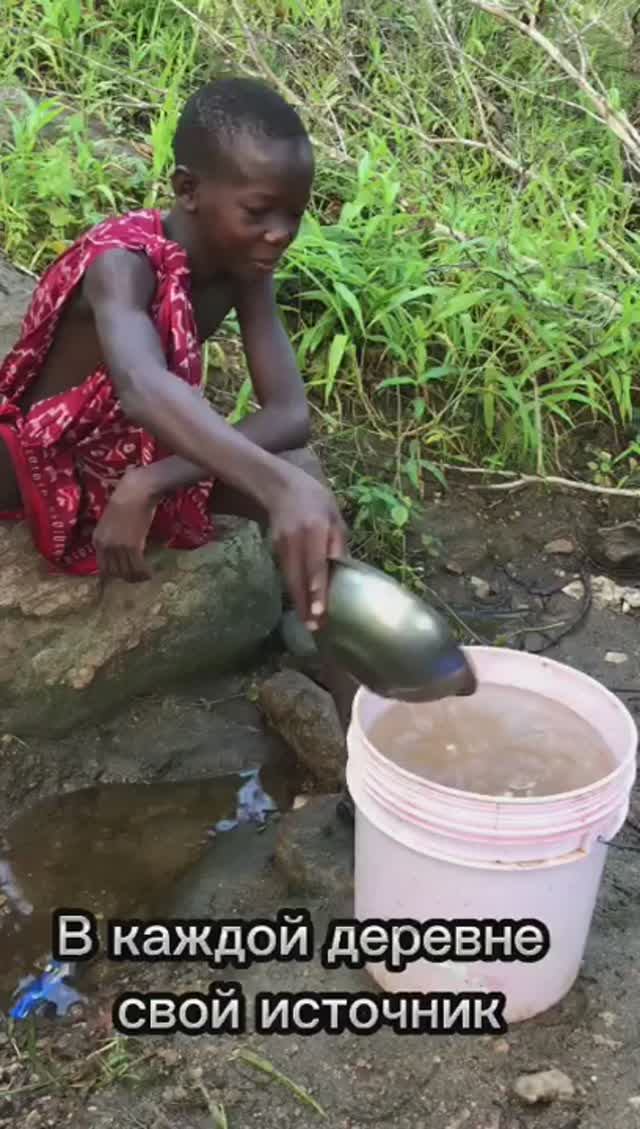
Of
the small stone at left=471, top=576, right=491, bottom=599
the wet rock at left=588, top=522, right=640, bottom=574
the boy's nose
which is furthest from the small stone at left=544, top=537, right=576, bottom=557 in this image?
the boy's nose

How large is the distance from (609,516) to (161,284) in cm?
164

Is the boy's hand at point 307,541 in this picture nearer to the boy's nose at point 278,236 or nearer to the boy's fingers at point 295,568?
the boy's fingers at point 295,568

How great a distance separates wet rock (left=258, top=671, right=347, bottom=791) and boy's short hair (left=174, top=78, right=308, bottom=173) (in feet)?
3.48

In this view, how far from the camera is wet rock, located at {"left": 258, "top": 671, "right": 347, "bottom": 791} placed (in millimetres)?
2336

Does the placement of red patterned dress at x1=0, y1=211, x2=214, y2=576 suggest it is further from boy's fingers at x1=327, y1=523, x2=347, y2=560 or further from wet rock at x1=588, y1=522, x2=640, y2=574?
wet rock at x1=588, y1=522, x2=640, y2=574

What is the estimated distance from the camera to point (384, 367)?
3.19 meters

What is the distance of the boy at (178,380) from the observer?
1632 mm

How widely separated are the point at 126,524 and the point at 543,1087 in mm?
1098

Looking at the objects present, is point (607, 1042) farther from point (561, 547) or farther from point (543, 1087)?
point (561, 547)

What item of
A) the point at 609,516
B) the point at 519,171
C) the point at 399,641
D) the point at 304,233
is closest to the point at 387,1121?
the point at 399,641

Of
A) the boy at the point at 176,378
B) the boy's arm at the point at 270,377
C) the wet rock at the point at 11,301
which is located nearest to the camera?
the boy at the point at 176,378

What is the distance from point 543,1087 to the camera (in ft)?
5.60

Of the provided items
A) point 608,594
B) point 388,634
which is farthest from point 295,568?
point 608,594

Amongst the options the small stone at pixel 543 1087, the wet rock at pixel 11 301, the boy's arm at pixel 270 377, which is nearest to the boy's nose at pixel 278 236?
the boy's arm at pixel 270 377
